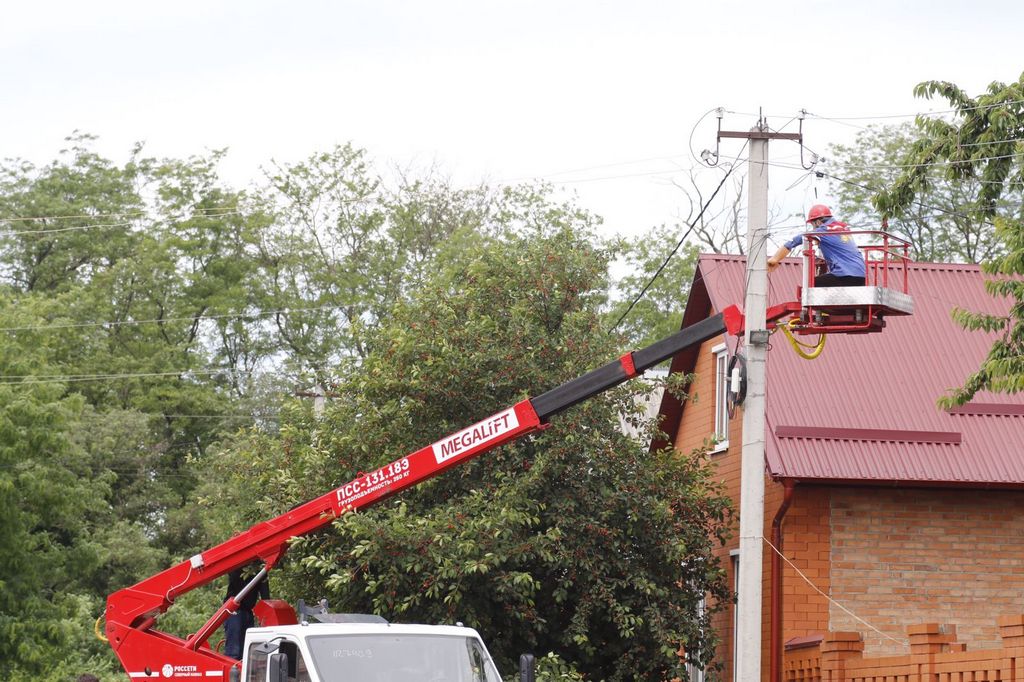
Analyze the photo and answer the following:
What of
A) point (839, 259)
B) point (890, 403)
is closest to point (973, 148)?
point (890, 403)

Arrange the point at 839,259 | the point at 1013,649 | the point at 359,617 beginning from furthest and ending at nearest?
1. the point at 839,259
2. the point at 1013,649
3. the point at 359,617

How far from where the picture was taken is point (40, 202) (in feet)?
158

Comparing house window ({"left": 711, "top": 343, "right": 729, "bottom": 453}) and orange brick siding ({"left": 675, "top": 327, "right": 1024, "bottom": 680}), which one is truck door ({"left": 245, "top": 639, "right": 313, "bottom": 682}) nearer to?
orange brick siding ({"left": 675, "top": 327, "right": 1024, "bottom": 680})

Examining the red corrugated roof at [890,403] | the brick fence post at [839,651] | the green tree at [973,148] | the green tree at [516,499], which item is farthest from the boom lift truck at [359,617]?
the brick fence post at [839,651]

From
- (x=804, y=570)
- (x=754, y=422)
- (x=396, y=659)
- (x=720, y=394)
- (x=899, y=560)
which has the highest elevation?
(x=720, y=394)

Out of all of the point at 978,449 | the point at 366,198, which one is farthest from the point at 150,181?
the point at 978,449

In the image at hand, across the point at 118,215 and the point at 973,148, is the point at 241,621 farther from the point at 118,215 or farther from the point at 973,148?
the point at 118,215

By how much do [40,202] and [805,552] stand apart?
3686 centimetres

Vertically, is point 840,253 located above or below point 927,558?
above

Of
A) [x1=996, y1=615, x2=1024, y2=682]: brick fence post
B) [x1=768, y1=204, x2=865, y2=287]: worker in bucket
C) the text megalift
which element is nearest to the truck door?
the text megalift

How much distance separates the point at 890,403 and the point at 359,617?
9.51 metres

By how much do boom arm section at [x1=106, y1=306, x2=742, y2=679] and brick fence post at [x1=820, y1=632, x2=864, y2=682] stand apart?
3.95 m

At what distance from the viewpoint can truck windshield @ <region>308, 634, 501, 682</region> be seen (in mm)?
10844

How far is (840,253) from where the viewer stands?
1384cm
